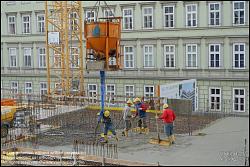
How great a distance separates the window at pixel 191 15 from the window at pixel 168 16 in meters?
1.11

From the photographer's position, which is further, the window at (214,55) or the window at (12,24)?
the window at (12,24)

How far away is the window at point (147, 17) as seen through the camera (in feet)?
100

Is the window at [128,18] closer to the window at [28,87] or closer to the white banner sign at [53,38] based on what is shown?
the white banner sign at [53,38]

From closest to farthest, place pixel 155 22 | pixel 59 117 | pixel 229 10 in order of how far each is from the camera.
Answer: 1. pixel 59 117
2. pixel 229 10
3. pixel 155 22

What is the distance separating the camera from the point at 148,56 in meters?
30.9

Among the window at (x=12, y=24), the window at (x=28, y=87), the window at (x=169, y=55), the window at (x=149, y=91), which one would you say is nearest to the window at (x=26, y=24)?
the window at (x=12, y=24)

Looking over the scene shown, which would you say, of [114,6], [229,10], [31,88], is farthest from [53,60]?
[229,10]

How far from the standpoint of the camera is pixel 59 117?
23062mm

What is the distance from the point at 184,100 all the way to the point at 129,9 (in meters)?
10.3

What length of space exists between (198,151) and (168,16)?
16.7 metres

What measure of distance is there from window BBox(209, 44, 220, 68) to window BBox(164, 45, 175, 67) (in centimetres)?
261

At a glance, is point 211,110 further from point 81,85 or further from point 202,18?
point 81,85

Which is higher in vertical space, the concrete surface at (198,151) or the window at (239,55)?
the window at (239,55)

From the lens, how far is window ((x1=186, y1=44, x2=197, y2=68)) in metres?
29.0
